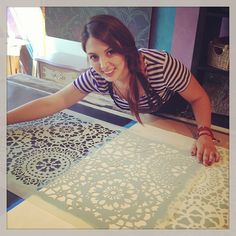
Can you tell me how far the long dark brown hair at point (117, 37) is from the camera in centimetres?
63

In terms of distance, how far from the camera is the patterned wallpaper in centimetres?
64

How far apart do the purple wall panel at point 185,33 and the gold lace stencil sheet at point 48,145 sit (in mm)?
220

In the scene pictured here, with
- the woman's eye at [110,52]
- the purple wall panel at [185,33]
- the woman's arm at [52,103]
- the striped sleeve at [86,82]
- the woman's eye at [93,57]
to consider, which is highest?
the purple wall panel at [185,33]

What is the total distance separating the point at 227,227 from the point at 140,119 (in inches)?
11.9

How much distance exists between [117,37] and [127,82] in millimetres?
102

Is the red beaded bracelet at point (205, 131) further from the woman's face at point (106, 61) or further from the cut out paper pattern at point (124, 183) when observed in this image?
the woman's face at point (106, 61)

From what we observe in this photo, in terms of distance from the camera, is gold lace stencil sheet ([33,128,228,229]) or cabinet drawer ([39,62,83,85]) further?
cabinet drawer ([39,62,83,85])

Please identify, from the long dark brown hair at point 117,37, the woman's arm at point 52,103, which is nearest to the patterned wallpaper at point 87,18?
the long dark brown hair at point 117,37

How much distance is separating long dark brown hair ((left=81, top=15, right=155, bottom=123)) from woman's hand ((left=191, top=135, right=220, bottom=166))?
18 centimetres

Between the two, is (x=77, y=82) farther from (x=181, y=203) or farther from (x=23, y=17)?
(x=181, y=203)

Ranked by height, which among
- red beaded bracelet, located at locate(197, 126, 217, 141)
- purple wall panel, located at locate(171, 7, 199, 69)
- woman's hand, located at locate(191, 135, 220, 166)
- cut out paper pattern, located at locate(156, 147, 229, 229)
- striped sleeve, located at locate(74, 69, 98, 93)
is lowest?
cut out paper pattern, located at locate(156, 147, 229, 229)

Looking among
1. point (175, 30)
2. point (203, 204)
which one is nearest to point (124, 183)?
point (203, 204)

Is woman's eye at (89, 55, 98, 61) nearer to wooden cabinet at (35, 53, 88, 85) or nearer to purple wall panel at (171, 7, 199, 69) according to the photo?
wooden cabinet at (35, 53, 88, 85)

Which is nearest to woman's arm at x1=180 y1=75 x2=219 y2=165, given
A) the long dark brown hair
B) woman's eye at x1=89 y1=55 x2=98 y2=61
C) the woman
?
the woman
